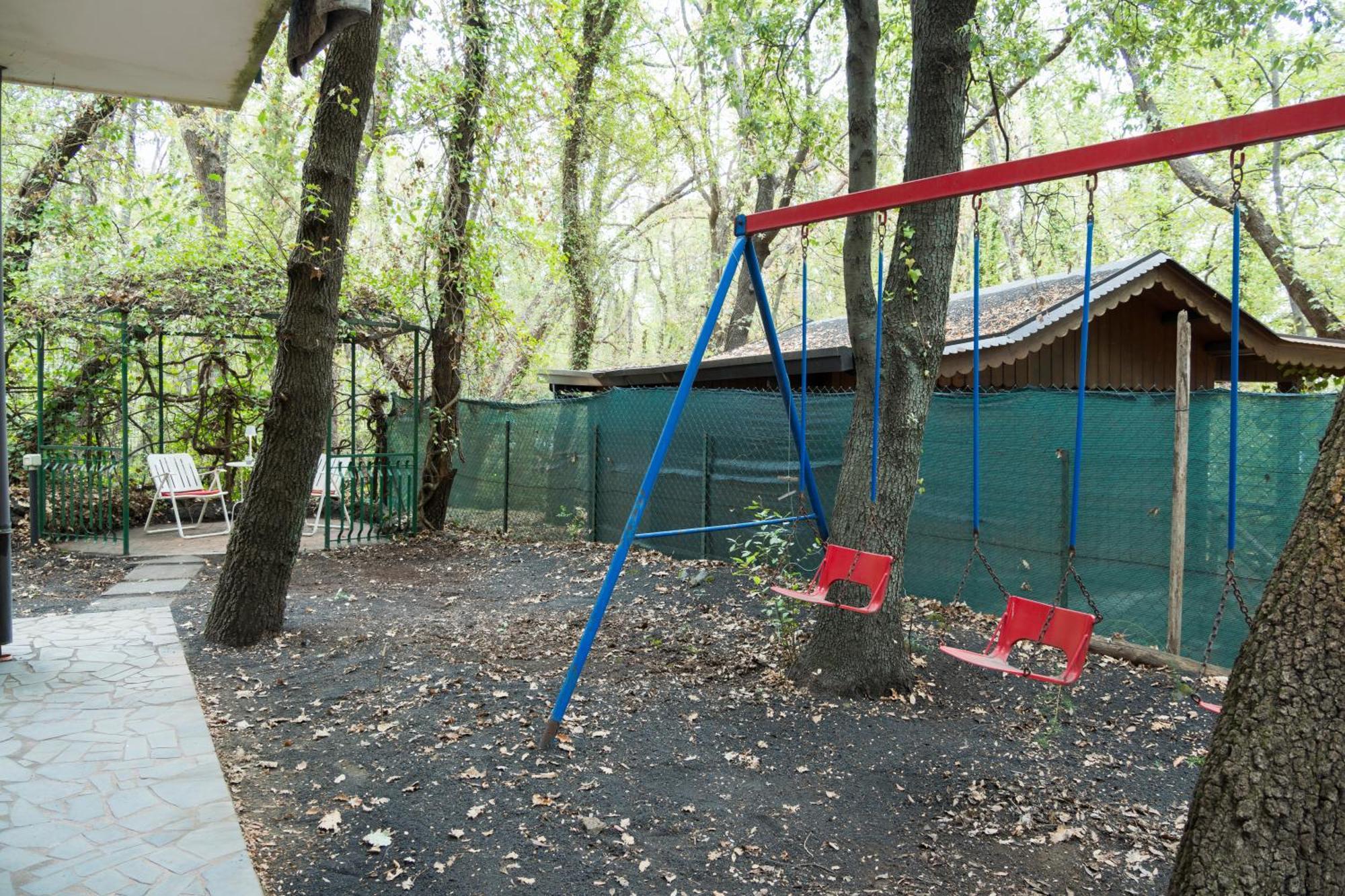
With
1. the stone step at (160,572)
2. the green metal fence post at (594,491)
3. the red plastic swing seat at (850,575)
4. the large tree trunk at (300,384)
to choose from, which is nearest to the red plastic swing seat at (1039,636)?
the red plastic swing seat at (850,575)

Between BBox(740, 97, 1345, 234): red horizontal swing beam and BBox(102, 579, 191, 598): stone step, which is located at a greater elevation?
BBox(740, 97, 1345, 234): red horizontal swing beam

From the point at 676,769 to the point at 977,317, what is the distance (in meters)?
2.30

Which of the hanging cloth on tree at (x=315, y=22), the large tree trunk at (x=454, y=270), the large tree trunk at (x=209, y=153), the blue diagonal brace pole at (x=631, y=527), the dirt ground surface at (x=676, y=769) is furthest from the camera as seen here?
the large tree trunk at (x=209, y=153)

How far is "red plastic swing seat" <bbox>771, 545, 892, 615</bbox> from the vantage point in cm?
380

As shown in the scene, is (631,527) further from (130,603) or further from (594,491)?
(594,491)

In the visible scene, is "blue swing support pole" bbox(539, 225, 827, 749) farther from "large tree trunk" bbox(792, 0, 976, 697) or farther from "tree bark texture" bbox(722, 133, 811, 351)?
"tree bark texture" bbox(722, 133, 811, 351)

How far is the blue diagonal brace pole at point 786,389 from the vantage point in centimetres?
431

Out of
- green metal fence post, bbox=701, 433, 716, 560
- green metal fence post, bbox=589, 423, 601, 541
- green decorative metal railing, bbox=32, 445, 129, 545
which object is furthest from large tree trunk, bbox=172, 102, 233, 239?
green metal fence post, bbox=701, 433, 716, 560

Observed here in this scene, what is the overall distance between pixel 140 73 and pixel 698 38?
15.9 feet

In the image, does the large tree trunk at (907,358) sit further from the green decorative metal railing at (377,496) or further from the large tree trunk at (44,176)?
the large tree trunk at (44,176)

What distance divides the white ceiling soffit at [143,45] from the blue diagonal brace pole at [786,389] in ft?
7.90

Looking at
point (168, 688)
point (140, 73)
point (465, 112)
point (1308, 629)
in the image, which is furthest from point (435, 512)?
point (1308, 629)

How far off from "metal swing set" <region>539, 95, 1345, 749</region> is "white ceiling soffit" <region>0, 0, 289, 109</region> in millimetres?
2449

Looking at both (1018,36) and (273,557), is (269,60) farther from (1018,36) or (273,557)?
(1018,36)
